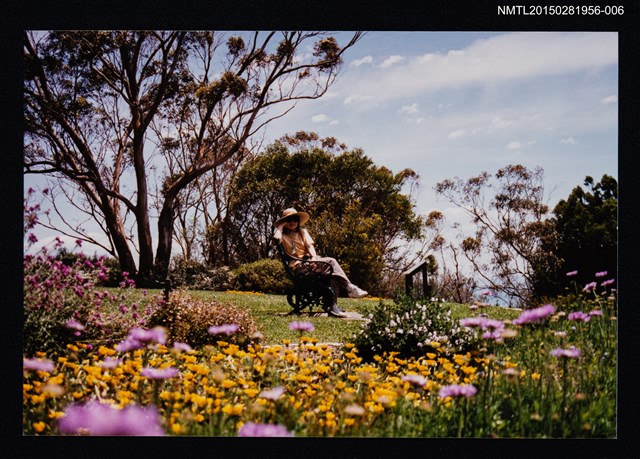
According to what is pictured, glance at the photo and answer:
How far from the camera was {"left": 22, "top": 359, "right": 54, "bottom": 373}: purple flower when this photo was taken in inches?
109

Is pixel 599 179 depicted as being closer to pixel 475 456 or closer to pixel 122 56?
pixel 475 456

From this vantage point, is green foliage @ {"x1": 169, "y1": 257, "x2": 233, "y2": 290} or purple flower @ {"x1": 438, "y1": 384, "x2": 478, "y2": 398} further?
green foliage @ {"x1": 169, "y1": 257, "x2": 233, "y2": 290}

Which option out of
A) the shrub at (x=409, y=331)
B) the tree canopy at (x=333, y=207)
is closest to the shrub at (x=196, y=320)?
the shrub at (x=409, y=331)

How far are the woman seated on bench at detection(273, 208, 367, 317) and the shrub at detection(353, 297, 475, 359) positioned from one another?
50.8 inches

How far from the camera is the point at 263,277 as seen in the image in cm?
573

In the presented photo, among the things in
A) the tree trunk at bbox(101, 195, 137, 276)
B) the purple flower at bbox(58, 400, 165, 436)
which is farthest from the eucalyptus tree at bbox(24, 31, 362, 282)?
the purple flower at bbox(58, 400, 165, 436)

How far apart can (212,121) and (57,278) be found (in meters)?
2.61

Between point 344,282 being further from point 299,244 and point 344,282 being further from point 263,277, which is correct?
point 263,277

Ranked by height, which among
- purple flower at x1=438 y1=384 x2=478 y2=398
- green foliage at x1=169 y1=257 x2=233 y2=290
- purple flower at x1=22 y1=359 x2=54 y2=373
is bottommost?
purple flower at x1=438 y1=384 x2=478 y2=398

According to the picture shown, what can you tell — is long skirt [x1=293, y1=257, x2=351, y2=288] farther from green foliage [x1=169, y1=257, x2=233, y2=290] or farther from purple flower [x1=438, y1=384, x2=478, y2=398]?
purple flower [x1=438, y1=384, x2=478, y2=398]

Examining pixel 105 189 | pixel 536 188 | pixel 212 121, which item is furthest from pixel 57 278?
pixel 536 188

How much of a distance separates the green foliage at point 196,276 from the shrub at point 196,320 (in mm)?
454

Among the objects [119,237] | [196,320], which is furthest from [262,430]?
[119,237]
